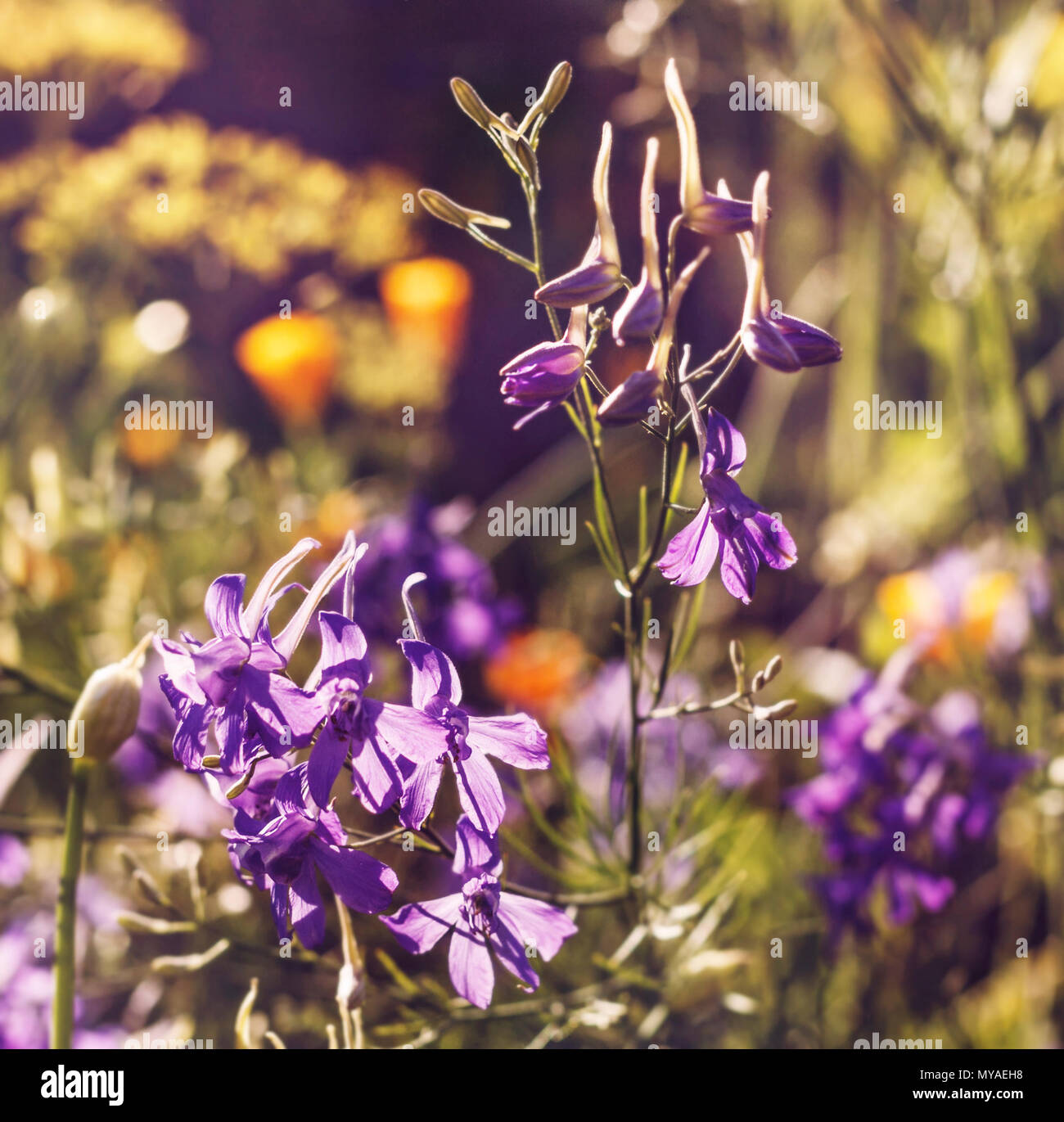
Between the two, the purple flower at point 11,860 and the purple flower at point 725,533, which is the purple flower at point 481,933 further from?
the purple flower at point 11,860

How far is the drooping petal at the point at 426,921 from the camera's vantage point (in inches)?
14.9

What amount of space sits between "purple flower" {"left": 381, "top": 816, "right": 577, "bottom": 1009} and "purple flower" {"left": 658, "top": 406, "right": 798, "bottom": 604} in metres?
0.15

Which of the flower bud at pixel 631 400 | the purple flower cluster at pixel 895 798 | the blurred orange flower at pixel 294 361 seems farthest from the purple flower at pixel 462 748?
the blurred orange flower at pixel 294 361

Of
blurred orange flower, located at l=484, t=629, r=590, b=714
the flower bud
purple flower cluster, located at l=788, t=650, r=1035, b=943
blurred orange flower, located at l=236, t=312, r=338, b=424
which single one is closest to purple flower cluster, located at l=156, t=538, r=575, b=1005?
the flower bud

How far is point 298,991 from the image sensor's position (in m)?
0.75

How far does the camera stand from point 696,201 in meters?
0.34

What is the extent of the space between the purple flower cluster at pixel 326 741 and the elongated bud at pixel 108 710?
60 millimetres

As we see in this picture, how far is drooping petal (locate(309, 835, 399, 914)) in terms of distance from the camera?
0.35 meters

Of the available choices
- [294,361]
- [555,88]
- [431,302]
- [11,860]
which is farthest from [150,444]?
[555,88]

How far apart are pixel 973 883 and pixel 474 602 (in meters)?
0.52

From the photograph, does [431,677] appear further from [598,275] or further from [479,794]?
[598,275]
